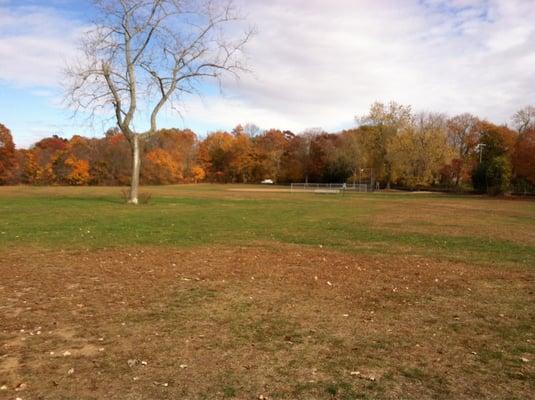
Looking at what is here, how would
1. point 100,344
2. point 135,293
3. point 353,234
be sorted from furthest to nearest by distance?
point 353,234 < point 135,293 < point 100,344

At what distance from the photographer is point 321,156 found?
301 feet

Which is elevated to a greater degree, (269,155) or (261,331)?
(269,155)

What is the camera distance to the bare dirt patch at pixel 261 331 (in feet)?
14.1

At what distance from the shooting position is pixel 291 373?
4551 mm

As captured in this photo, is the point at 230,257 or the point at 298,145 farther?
the point at 298,145

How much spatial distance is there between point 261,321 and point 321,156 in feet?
285

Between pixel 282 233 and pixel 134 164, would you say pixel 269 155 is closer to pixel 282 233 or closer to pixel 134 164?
pixel 134 164

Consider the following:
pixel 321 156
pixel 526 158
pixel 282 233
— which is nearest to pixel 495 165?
pixel 526 158

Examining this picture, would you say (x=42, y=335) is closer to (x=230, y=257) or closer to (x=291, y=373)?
(x=291, y=373)

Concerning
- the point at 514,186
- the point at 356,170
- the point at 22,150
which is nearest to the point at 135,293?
the point at 514,186

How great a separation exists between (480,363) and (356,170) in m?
71.5

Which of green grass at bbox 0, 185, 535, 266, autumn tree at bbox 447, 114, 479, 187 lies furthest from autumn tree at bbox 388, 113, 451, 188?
green grass at bbox 0, 185, 535, 266

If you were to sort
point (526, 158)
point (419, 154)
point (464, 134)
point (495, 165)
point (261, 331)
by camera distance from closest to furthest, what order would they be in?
point (261, 331) → point (526, 158) → point (495, 165) → point (419, 154) → point (464, 134)

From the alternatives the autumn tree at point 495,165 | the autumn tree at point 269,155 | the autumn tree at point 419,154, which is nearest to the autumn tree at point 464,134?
the autumn tree at point 495,165
